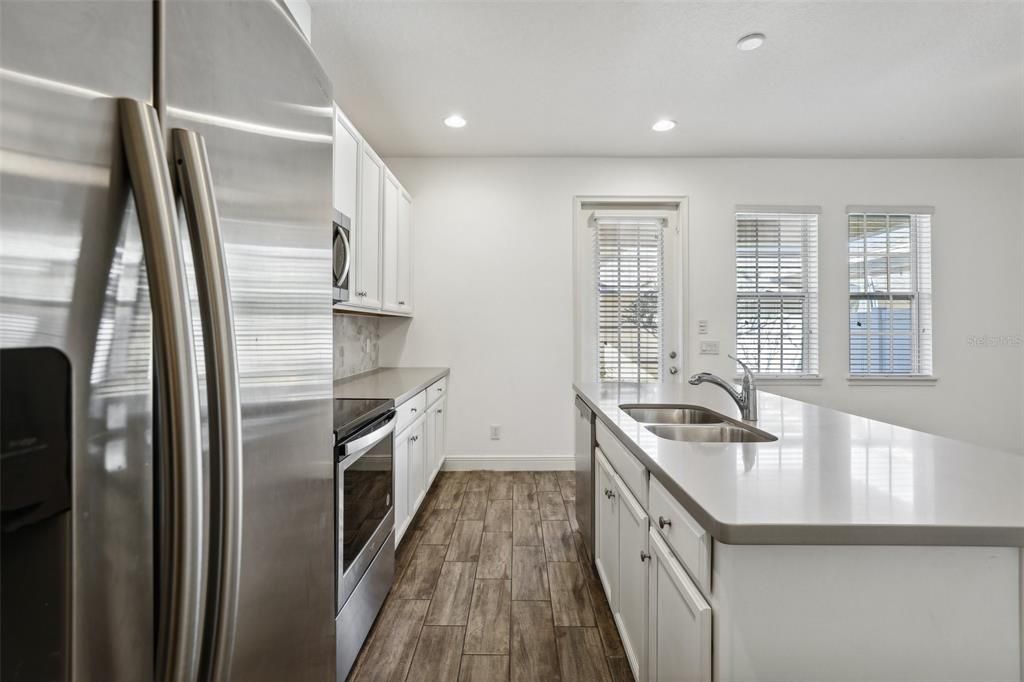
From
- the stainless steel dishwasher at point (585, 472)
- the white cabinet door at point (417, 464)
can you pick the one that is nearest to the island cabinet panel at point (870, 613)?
the stainless steel dishwasher at point (585, 472)

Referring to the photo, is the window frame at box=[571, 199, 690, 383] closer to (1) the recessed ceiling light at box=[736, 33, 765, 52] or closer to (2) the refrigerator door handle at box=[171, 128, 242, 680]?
(1) the recessed ceiling light at box=[736, 33, 765, 52]

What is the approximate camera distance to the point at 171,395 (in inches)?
17.9

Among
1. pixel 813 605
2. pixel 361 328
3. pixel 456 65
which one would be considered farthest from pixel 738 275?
pixel 813 605

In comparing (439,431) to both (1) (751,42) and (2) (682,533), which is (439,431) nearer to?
(2) (682,533)

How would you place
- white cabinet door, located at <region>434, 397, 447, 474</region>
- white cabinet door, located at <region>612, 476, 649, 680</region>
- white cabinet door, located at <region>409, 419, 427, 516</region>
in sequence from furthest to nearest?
white cabinet door, located at <region>434, 397, 447, 474</region> → white cabinet door, located at <region>409, 419, 427, 516</region> → white cabinet door, located at <region>612, 476, 649, 680</region>

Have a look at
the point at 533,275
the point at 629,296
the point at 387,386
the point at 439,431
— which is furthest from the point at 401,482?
the point at 629,296

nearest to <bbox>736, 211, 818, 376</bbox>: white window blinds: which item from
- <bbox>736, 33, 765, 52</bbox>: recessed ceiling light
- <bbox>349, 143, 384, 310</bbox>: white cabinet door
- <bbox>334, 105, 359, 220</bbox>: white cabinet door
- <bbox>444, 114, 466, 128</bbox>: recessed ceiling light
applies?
<bbox>736, 33, 765, 52</bbox>: recessed ceiling light

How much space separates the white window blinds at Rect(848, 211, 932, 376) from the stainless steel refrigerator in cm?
493

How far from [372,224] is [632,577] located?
2412 mm

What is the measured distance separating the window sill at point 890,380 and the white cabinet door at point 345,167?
4.26 metres

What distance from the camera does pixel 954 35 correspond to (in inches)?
100.0

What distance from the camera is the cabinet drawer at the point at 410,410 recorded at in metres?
2.34

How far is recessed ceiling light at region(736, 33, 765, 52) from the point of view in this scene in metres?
2.50

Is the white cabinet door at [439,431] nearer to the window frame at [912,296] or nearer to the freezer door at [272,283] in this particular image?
the freezer door at [272,283]
